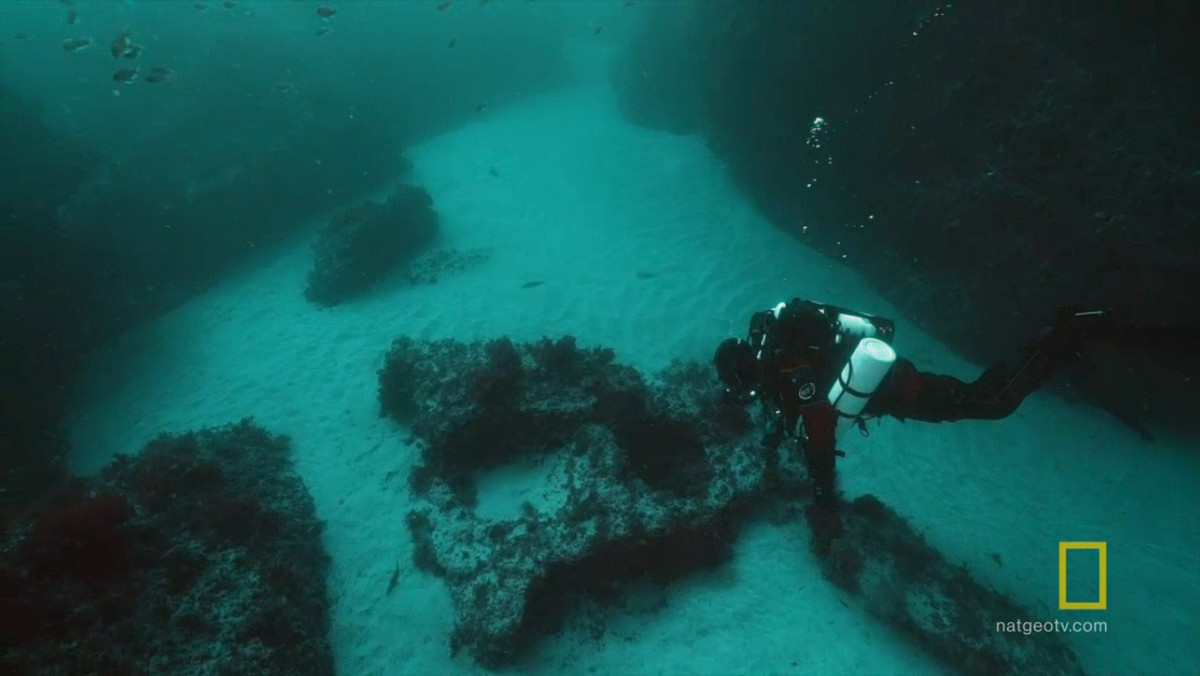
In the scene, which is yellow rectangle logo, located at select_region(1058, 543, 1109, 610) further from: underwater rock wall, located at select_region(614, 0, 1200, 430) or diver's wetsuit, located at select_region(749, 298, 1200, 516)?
underwater rock wall, located at select_region(614, 0, 1200, 430)

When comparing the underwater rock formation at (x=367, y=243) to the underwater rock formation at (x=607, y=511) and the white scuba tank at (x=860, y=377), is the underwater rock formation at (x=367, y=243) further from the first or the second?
the white scuba tank at (x=860, y=377)

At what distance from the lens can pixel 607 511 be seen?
529 centimetres

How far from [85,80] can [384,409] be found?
1258 inches

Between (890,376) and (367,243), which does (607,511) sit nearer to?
(890,376)

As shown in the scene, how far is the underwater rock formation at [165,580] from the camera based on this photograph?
4.10 metres

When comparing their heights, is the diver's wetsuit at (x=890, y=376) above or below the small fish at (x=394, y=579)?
above

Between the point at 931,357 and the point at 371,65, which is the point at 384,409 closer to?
the point at 931,357

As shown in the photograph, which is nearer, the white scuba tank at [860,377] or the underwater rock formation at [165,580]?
the underwater rock formation at [165,580]

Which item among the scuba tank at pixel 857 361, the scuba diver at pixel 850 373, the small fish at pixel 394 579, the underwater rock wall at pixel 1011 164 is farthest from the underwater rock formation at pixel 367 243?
the scuba tank at pixel 857 361

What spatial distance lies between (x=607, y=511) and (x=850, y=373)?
268cm

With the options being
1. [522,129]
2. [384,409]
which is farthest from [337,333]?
[522,129]

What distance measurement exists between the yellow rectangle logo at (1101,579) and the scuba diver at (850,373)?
2.09m

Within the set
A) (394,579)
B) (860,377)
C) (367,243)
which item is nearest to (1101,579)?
(860,377)

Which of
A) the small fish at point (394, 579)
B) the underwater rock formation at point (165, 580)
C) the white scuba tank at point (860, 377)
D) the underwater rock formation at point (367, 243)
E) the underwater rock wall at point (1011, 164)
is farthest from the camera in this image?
the underwater rock formation at point (367, 243)
